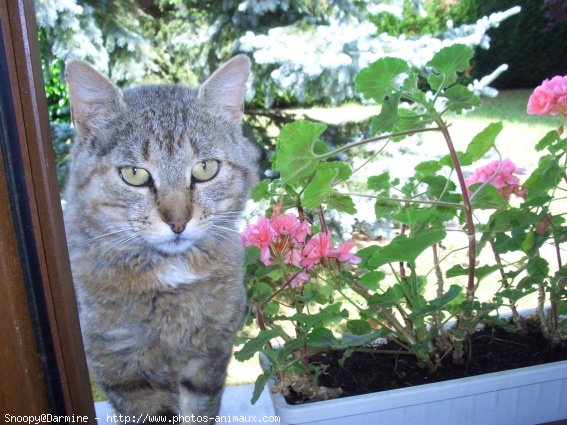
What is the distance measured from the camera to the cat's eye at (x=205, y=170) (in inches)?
37.2

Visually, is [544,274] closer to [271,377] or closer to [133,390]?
[271,377]

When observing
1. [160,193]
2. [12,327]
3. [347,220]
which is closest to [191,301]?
[160,193]

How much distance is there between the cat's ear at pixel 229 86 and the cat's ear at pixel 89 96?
0.15 metres

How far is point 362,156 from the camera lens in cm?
207

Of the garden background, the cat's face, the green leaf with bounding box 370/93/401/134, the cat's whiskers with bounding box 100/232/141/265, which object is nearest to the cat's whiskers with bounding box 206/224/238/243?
the cat's face

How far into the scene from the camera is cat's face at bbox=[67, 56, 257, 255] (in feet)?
2.94

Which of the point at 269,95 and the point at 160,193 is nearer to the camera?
the point at 160,193

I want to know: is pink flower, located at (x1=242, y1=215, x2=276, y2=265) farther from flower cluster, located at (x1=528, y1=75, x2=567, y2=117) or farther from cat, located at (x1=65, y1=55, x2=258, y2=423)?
flower cluster, located at (x1=528, y1=75, x2=567, y2=117)

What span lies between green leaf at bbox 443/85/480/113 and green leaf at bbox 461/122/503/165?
11 cm

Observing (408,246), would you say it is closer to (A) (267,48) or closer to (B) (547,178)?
(B) (547,178)

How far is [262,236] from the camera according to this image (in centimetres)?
86

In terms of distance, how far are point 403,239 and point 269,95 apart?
1358 millimetres

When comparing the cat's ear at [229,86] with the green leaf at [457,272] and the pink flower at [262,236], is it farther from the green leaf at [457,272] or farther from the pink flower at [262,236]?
the green leaf at [457,272]

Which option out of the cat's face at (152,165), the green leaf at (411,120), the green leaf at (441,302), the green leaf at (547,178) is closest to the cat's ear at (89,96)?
the cat's face at (152,165)
